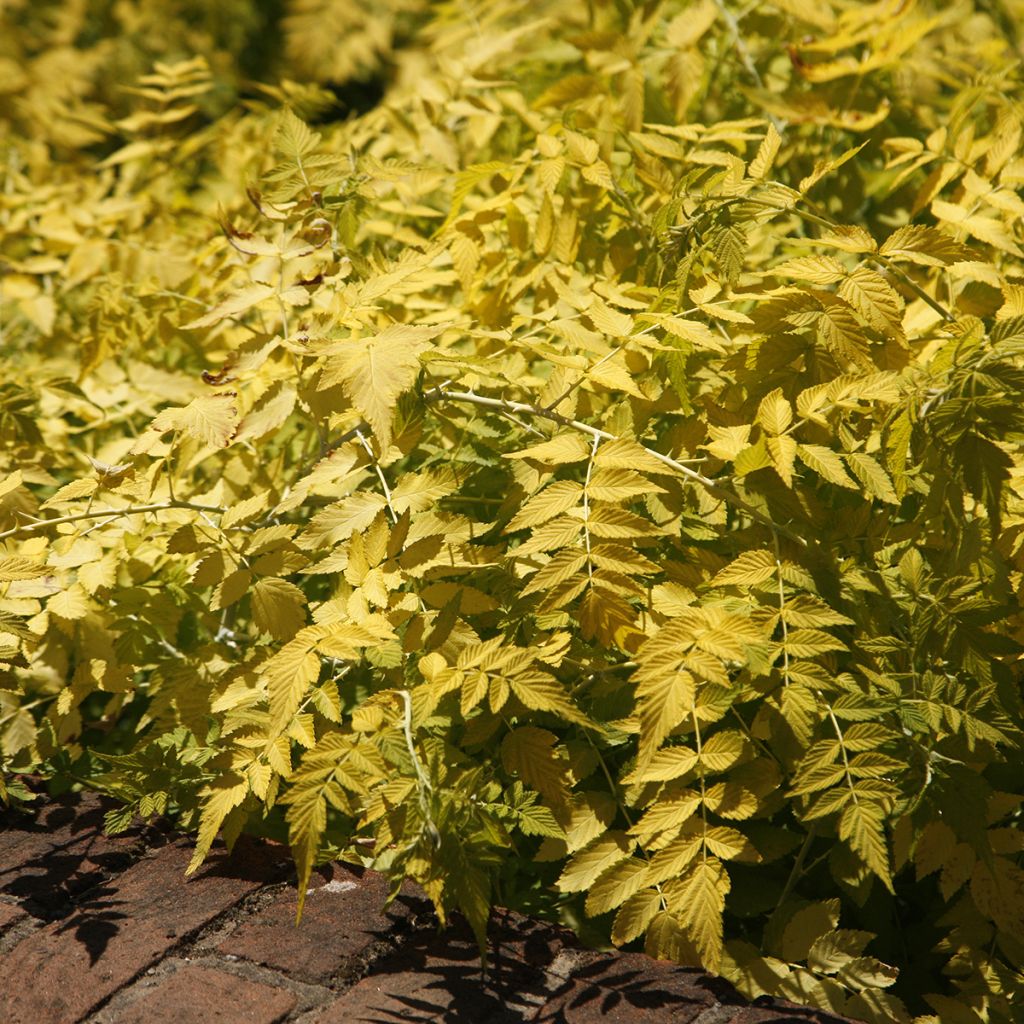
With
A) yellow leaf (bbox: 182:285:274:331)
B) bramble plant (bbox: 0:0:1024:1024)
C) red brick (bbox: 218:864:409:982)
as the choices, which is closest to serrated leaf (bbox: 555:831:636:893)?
bramble plant (bbox: 0:0:1024:1024)

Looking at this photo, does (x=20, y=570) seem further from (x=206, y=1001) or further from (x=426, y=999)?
(x=426, y=999)

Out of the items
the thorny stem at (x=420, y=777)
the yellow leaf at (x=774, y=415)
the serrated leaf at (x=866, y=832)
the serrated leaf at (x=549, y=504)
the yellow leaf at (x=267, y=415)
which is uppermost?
the yellow leaf at (x=267, y=415)

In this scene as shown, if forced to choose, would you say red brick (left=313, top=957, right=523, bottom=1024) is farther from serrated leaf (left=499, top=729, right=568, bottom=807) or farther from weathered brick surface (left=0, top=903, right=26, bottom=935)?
weathered brick surface (left=0, top=903, right=26, bottom=935)

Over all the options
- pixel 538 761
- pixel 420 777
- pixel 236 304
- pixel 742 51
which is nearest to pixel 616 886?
pixel 538 761

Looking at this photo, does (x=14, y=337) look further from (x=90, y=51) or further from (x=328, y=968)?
(x=90, y=51)

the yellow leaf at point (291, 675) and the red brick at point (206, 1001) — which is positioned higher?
the yellow leaf at point (291, 675)

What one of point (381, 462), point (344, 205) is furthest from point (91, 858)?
point (344, 205)

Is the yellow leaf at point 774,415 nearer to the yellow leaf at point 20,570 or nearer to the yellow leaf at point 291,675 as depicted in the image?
the yellow leaf at point 291,675

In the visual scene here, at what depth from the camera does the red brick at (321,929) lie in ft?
4.75

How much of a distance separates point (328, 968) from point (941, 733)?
0.85 m

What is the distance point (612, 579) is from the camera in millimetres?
1443

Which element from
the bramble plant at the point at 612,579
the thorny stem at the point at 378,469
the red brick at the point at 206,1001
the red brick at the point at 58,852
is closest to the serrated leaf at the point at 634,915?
the bramble plant at the point at 612,579

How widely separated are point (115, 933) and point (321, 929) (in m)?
0.28

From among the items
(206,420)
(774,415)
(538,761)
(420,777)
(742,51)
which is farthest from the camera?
(742,51)
